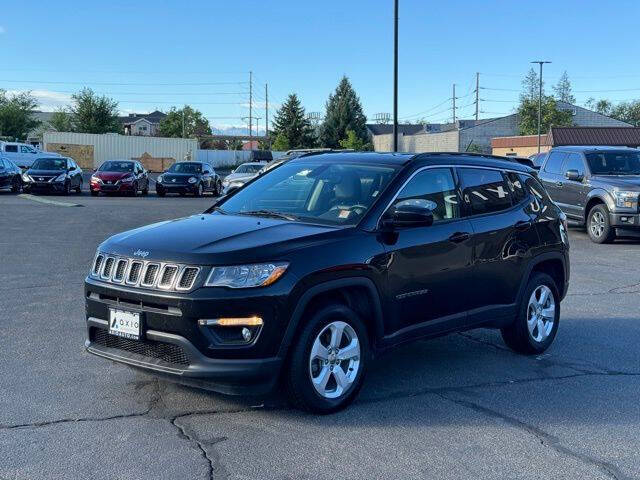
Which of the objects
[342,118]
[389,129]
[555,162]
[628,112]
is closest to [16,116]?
[342,118]

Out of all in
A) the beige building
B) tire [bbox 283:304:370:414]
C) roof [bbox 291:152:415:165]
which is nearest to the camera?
tire [bbox 283:304:370:414]

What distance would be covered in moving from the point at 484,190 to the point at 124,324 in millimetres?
3337

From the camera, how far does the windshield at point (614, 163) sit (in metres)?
15.9

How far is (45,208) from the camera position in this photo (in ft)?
72.9

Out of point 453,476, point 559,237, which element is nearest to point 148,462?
point 453,476

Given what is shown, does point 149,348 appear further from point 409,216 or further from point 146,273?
point 409,216

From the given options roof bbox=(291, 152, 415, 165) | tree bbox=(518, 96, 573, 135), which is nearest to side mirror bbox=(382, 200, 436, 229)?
roof bbox=(291, 152, 415, 165)

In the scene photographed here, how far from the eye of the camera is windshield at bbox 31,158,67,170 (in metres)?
29.6

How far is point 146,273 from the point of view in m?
4.80

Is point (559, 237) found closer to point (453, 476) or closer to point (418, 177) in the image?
Answer: point (418, 177)

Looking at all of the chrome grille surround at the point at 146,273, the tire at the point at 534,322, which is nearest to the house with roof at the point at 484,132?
the tire at the point at 534,322

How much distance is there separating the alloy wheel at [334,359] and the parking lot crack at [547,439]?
32.6 inches

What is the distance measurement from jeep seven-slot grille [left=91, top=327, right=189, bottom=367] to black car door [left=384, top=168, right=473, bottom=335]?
1565 mm

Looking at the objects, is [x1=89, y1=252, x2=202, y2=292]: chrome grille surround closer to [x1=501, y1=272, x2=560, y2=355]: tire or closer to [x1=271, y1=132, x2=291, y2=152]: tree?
[x1=501, y1=272, x2=560, y2=355]: tire
